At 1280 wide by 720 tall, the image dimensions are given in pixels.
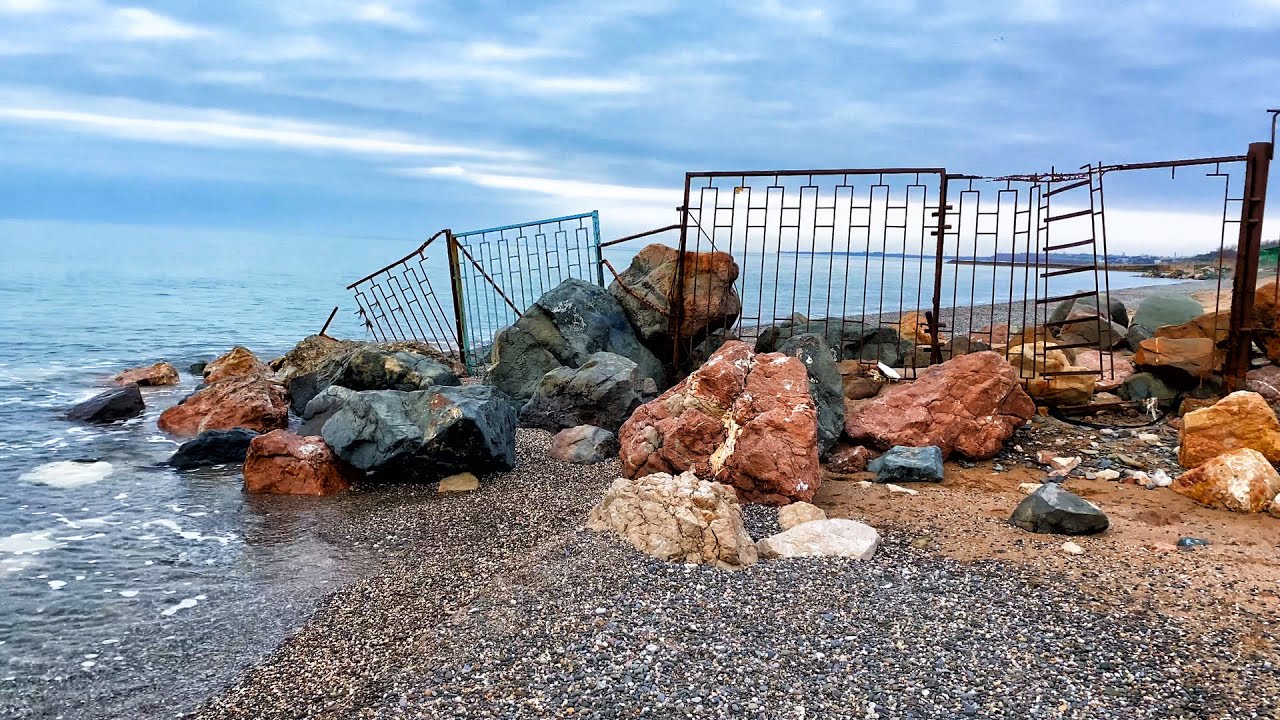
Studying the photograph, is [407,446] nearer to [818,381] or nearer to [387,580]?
[387,580]

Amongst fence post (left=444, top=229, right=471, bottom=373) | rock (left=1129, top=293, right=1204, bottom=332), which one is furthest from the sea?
rock (left=1129, top=293, right=1204, bottom=332)

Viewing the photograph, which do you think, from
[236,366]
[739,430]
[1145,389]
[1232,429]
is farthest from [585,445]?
[236,366]

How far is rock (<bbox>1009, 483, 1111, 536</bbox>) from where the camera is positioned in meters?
5.90

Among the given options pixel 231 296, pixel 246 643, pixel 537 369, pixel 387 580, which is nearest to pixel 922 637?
pixel 387 580

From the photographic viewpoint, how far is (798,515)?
6.22m

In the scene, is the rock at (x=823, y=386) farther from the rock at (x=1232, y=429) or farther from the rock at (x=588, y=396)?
the rock at (x=1232, y=429)

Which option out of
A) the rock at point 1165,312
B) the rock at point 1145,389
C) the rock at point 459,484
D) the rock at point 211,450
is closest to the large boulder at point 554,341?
the rock at point 459,484

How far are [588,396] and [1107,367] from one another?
6.87 metres

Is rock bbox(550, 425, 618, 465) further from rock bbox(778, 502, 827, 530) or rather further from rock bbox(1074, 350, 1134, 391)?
rock bbox(1074, 350, 1134, 391)

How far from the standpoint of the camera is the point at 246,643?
502 centimetres

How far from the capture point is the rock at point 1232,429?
6.96 metres

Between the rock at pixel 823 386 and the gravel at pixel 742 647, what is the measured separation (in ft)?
8.02

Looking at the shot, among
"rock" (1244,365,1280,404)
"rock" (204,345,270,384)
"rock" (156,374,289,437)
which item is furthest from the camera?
"rock" (204,345,270,384)

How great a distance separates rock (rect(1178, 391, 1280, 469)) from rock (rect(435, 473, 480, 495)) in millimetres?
6244
